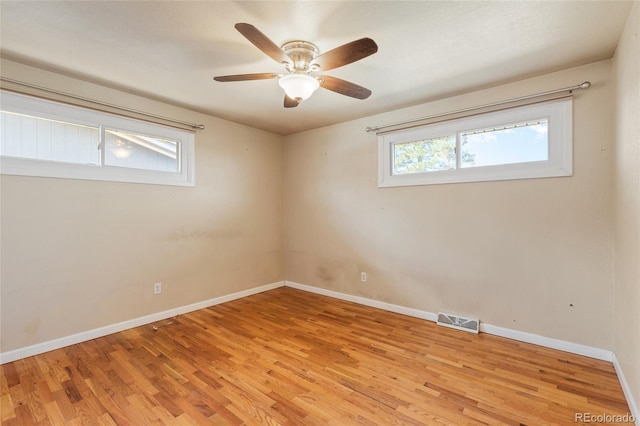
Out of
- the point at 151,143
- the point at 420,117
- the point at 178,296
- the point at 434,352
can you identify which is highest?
the point at 420,117

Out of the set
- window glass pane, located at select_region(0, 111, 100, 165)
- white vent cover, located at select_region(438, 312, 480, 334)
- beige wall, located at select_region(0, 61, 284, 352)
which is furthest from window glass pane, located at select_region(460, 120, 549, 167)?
window glass pane, located at select_region(0, 111, 100, 165)

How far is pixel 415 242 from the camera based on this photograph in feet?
11.3

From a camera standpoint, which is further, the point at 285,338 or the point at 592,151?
the point at 285,338

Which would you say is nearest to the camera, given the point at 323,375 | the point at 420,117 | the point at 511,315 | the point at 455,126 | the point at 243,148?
the point at 323,375

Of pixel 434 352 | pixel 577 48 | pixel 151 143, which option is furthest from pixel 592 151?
pixel 151 143

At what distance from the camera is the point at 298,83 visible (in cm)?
202

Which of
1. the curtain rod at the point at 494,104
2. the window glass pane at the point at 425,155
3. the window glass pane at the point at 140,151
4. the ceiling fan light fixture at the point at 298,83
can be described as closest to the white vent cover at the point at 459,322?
the window glass pane at the point at 425,155

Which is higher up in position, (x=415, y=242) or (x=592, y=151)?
(x=592, y=151)

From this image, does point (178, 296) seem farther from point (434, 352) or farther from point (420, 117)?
point (420, 117)

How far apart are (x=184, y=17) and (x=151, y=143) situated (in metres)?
1.90

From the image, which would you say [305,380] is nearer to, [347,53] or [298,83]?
[298,83]

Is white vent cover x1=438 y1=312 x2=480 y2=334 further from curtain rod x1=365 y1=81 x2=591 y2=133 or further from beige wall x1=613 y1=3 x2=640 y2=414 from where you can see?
curtain rod x1=365 y1=81 x2=591 y2=133

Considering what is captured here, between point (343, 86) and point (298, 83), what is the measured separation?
0.41 m

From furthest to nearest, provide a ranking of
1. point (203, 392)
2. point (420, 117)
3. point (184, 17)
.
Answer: point (420, 117)
point (203, 392)
point (184, 17)
